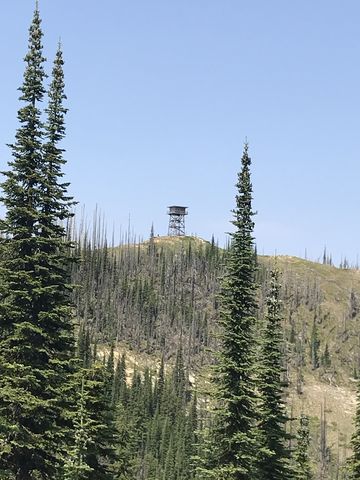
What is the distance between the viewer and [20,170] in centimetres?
2220

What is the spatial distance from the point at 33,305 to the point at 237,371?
31.9 ft

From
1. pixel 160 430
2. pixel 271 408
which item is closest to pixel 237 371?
pixel 271 408

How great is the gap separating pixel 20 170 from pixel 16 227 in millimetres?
2202

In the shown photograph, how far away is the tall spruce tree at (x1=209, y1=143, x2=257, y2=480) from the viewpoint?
2603cm

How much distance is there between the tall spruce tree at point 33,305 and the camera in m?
20.3

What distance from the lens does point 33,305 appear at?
21672 mm

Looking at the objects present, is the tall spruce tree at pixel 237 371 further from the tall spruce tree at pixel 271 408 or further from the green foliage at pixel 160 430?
the green foliage at pixel 160 430

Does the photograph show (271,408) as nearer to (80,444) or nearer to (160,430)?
(80,444)

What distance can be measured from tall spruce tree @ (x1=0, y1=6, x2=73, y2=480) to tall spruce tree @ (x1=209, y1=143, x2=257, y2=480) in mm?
7440

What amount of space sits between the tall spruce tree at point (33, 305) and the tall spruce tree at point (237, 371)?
744 cm

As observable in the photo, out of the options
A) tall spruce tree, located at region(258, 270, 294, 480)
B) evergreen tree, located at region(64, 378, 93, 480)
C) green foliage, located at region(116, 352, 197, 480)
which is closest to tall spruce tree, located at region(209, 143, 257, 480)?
tall spruce tree, located at region(258, 270, 294, 480)

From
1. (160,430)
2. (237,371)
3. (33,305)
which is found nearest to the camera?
(33,305)

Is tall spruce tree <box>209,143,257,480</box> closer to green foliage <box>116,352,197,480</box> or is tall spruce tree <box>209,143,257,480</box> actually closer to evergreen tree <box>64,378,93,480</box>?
evergreen tree <box>64,378,93,480</box>

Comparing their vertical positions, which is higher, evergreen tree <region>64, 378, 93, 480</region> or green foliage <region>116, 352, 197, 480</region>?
evergreen tree <region>64, 378, 93, 480</region>
